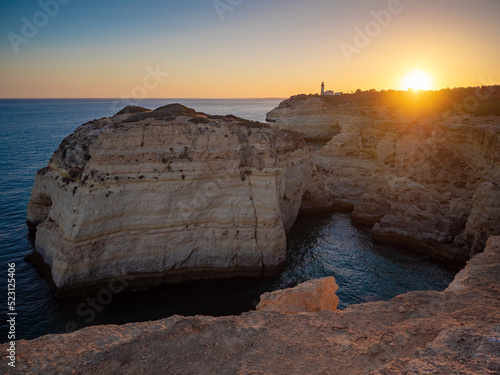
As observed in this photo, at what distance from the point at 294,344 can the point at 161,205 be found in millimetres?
12975

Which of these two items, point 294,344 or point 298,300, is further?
point 298,300

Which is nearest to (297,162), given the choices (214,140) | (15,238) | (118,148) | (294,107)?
(214,140)

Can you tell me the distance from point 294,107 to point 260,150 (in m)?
58.7

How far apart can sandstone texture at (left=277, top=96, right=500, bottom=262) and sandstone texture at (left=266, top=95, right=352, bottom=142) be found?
88.0 ft

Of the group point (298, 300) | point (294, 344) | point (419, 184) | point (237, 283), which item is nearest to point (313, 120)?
point (419, 184)

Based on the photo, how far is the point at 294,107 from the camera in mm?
76938

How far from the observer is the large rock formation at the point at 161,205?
18250 mm

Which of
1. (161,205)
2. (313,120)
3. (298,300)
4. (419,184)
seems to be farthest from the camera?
(313,120)

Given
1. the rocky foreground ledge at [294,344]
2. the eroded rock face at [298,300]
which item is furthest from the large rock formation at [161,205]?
the rocky foreground ledge at [294,344]

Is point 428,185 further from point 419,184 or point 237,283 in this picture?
point 237,283

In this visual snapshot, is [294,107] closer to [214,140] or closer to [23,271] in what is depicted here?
[214,140]

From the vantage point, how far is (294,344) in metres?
8.60

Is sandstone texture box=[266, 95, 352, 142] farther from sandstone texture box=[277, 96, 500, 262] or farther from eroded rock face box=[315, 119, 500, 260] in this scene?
eroded rock face box=[315, 119, 500, 260]

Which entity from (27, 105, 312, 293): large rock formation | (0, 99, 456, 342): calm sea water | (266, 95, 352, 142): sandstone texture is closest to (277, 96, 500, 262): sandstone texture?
(0, 99, 456, 342): calm sea water
